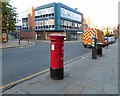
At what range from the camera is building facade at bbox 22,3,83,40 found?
176ft

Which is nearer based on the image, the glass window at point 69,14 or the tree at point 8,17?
the tree at point 8,17

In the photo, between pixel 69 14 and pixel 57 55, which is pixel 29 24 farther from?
pixel 57 55

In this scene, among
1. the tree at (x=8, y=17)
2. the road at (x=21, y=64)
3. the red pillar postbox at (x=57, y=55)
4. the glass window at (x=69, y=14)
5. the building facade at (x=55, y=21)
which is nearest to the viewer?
the red pillar postbox at (x=57, y=55)

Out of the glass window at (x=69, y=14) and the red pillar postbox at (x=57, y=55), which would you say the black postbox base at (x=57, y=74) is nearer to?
the red pillar postbox at (x=57, y=55)

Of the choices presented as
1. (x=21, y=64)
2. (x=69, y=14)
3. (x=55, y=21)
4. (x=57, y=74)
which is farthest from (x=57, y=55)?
(x=69, y=14)

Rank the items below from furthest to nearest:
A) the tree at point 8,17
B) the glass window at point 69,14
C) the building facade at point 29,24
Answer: the building facade at point 29,24 → the glass window at point 69,14 → the tree at point 8,17

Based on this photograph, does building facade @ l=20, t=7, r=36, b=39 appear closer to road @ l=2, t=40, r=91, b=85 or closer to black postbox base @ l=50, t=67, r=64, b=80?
road @ l=2, t=40, r=91, b=85

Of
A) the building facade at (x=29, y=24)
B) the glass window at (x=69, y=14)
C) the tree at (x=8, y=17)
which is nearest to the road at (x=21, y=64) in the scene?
the tree at (x=8, y=17)

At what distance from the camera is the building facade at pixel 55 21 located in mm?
53594

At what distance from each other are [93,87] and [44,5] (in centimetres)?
5574

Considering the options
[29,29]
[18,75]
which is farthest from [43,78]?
→ [29,29]

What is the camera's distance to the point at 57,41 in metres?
5.52

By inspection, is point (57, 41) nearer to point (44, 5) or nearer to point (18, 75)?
point (18, 75)

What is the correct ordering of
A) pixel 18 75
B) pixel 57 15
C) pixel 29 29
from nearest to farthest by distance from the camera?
1. pixel 18 75
2. pixel 57 15
3. pixel 29 29
